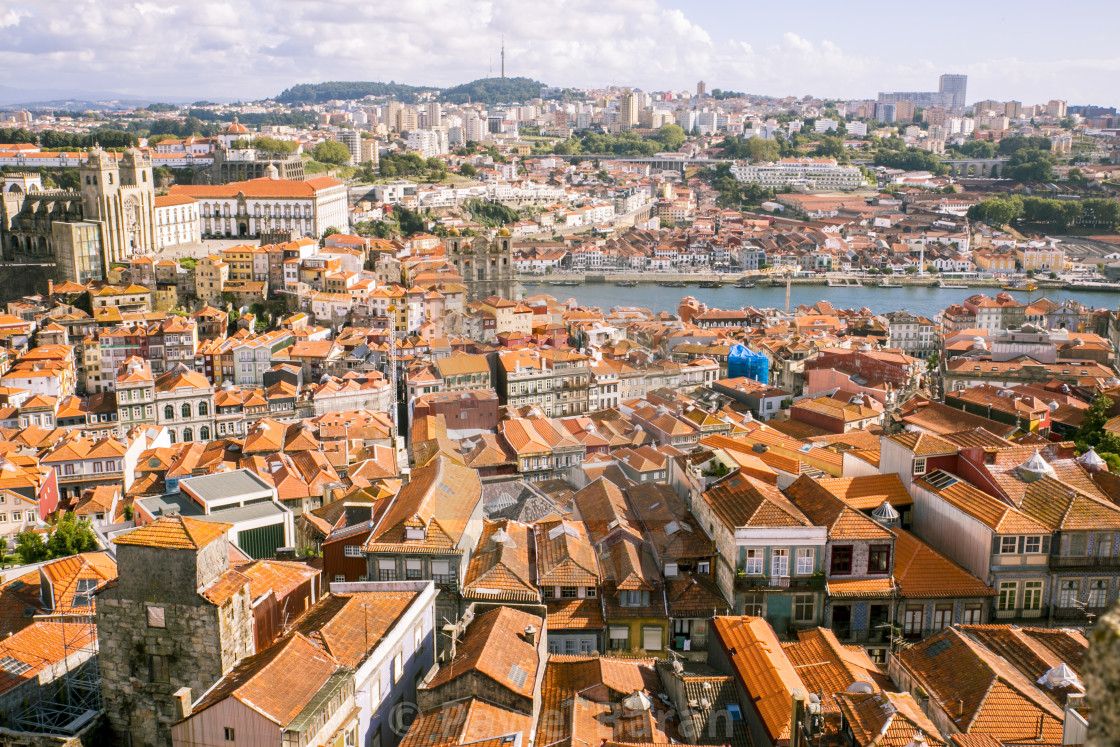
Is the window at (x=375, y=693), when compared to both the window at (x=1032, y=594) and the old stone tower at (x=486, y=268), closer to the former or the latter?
the window at (x=1032, y=594)

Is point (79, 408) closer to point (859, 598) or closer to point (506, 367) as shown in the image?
point (506, 367)

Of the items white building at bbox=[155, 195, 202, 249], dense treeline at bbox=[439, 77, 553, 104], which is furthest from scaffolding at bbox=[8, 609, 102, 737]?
dense treeline at bbox=[439, 77, 553, 104]

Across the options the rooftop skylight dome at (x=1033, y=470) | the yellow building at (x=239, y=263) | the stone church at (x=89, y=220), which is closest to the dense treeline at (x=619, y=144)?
the stone church at (x=89, y=220)

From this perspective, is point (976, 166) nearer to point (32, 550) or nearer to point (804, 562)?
point (804, 562)

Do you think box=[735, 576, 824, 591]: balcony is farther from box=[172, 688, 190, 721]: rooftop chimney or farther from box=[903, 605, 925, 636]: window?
box=[172, 688, 190, 721]: rooftop chimney

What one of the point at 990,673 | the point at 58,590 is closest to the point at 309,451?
the point at 58,590

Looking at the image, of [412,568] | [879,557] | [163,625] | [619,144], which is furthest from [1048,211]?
[163,625]
